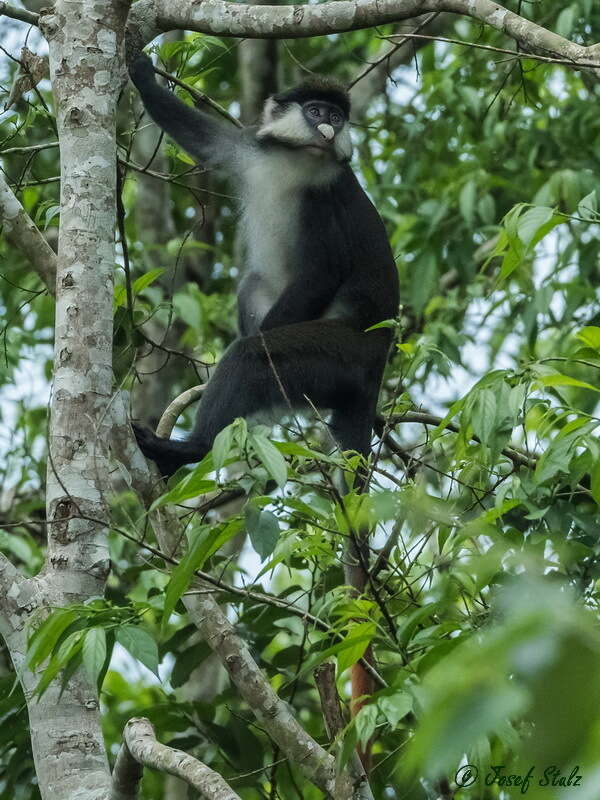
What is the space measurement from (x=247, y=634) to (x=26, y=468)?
70.4 inches

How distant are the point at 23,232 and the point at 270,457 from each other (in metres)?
1.65

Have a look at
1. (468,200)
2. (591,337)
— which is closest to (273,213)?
(468,200)

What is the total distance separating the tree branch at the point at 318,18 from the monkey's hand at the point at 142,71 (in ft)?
2.26

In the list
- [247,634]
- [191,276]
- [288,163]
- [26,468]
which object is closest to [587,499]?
[247,634]

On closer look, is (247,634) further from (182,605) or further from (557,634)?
(557,634)

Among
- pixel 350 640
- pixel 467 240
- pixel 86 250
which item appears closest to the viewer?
pixel 350 640

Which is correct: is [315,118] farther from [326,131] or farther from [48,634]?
[48,634]

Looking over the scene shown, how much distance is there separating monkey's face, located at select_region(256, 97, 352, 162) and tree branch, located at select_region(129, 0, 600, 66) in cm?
133

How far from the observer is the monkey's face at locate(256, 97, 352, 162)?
14.2 feet

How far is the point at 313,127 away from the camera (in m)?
4.34

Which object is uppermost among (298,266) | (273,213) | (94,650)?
(273,213)

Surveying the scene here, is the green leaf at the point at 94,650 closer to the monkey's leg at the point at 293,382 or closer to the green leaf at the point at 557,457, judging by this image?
the green leaf at the point at 557,457

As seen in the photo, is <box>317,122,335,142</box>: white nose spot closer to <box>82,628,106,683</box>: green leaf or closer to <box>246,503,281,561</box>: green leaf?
<box>246,503,281,561</box>: green leaf

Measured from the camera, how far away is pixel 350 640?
158 cm
